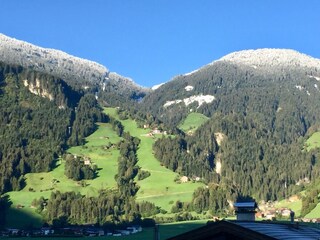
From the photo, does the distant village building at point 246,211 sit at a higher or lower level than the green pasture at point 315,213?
higher

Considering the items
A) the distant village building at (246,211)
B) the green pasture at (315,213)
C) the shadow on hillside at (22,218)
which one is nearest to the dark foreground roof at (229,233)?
the distant village building at (246,211)

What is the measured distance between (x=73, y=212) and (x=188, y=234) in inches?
6413

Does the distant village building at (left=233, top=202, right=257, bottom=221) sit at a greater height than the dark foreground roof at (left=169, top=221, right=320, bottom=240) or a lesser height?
greater

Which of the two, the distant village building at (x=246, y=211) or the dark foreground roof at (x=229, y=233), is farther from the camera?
the distant village building at (x=246, y=211)

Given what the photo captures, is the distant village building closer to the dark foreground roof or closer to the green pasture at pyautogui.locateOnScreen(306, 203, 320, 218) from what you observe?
the dark foreground roof

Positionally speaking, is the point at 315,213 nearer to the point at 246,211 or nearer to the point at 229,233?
the point at 246,211

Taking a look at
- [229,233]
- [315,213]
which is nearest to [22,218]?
[315,213]

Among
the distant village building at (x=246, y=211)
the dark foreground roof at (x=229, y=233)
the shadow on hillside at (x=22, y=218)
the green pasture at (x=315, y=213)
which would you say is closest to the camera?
the dark foreground roof at (x=229, y=233)

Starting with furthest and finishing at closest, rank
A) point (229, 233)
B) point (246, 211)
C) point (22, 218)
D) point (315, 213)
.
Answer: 1. point (22, 218)
2. point (315, 213)
3. point (246, 211)
4. point (229, 233)

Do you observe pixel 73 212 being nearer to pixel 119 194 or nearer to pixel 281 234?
pixel 119 194

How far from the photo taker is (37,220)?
171750mm

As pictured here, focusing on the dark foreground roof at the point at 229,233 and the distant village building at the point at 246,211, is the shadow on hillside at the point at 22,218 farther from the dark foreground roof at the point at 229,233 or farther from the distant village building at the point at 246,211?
the dark foreground roof at the point at 229,233

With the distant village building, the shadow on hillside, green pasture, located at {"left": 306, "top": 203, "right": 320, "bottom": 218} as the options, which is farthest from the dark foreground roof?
the shadow on hillside

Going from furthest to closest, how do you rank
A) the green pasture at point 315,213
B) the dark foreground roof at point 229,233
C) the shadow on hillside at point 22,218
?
the shadow on hillside at point 22,218 → the green pasture at point 315,213 → the dark foreground roof at point 229,233
